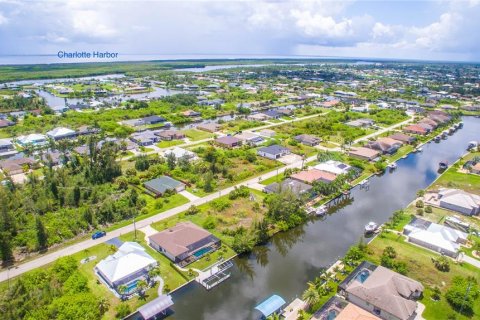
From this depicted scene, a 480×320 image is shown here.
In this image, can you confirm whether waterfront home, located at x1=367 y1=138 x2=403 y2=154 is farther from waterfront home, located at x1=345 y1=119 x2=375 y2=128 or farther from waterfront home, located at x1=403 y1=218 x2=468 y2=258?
waterfront home, located at x1=403 y1=218 x2=468 y2=258

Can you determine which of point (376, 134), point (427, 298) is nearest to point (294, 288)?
point (427, 298)

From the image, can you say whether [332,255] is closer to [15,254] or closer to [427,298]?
[427,298]

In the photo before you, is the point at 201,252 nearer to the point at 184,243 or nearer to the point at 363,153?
the point at 184,243

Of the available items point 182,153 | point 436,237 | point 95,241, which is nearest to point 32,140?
point 182,153

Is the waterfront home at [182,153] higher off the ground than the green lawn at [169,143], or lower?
higher

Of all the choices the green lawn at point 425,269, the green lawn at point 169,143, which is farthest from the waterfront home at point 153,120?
the green lawn at point 425,269

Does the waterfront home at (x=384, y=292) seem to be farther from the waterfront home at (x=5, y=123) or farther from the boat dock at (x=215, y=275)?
the waterfront home at (x=5, y=123)

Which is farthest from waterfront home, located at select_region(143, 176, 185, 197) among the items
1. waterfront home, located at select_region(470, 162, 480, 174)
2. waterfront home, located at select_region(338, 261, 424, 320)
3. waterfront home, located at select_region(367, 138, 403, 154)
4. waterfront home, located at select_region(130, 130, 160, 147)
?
waterfront home, located at select_region(470, 162, 480, 174)
